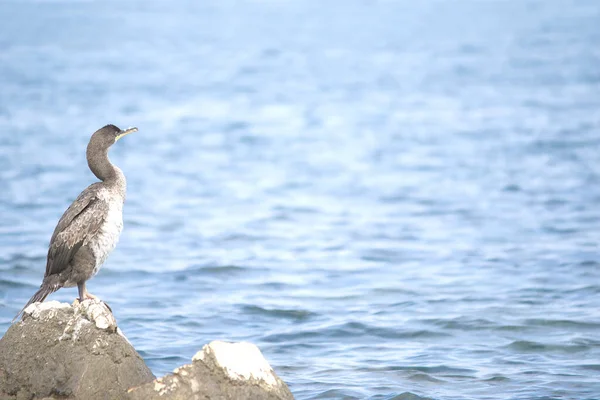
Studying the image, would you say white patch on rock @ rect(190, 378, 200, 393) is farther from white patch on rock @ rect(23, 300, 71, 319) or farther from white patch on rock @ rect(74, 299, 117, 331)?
white patch on rock @ rect(23, 300, 71, 319)

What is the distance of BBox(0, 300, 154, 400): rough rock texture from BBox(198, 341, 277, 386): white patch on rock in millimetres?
721

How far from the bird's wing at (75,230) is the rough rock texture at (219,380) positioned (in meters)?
1.54

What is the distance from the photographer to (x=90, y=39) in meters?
47.5

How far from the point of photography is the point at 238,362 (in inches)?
286

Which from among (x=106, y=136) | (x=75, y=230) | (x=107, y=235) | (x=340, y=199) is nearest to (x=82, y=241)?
(x=75, y=230)

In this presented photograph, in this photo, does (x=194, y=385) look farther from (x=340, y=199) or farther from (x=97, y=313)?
(x=340, y=199)

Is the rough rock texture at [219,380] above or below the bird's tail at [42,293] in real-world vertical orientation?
below

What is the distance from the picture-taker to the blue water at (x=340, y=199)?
38.9ft

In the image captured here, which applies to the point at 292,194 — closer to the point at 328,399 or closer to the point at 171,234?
the point at 171,234

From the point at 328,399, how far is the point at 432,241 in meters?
7.91

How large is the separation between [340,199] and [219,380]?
14176mm

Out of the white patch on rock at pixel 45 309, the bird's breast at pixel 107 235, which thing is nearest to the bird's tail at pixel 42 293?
the white patch on rock at pixel 45 309

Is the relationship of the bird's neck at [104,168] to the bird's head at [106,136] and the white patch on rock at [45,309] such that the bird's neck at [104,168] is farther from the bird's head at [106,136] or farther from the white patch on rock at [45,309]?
the white patch on rock at [45,309]

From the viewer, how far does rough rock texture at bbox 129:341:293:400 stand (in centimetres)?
721
